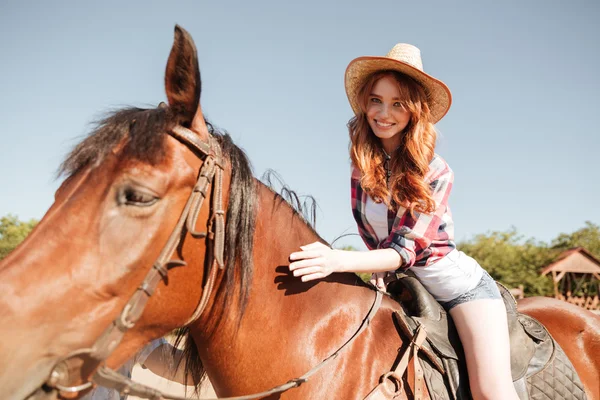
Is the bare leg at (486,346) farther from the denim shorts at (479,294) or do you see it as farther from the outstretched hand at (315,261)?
the outstretched hand at (315,261)

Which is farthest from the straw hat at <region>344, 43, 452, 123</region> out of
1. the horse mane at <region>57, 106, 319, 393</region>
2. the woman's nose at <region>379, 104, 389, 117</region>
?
the horse mane at <region>57, 106, 319, 393</region>

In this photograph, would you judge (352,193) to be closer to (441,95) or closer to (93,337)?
(441,95)

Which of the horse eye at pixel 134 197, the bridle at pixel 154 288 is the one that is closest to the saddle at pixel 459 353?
the bridle at pixel 154 288

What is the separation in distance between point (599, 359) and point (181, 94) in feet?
10.1

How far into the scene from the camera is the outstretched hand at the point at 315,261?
2.00 m

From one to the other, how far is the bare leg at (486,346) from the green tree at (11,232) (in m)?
27.1

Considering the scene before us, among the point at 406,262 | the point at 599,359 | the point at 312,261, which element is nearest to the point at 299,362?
the point at 312,261

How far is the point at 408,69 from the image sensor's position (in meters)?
2.53

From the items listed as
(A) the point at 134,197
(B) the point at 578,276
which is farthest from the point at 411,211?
(B) the point at 578,276

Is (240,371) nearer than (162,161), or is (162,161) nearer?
(162,161)

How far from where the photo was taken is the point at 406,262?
220cm

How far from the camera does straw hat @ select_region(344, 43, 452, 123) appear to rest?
2.53 meters

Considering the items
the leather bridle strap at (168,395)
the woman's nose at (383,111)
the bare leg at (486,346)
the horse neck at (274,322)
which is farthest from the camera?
the woman's nose at (383,111)

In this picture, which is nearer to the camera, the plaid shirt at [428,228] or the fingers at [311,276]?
the fingers at [311,276]
